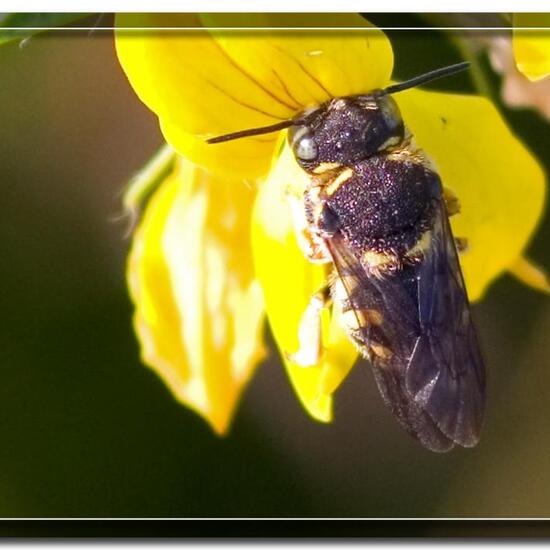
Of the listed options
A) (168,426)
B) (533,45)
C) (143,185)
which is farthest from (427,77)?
(168,426)

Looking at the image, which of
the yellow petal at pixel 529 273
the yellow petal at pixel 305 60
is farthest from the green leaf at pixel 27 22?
the yellow petal at pixel 529 273

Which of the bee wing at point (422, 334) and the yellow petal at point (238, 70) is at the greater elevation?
the yellow petal at point (238, 70)

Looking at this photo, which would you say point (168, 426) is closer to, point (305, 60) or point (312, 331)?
point (312, 331)

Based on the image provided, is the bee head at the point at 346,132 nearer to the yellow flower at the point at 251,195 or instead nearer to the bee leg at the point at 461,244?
the yellow flower at the point at 251,195

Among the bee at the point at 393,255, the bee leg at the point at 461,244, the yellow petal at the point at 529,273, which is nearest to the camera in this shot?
the bee at the point at 393,255

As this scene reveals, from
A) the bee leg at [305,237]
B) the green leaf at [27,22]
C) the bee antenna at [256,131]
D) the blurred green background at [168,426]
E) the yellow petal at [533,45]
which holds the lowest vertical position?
the blurred green background at [168,426]

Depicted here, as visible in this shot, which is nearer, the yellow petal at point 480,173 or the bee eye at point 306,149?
the bee eye at point 306,149

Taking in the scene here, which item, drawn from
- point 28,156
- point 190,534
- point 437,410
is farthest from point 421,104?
point 190,534

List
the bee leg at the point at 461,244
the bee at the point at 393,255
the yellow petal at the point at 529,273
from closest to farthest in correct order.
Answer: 1. the bee at the point at 393,255
2. the bee leg at the point at 461,244
3. the yellow petal at the point at 529,273
